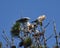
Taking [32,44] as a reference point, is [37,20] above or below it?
above

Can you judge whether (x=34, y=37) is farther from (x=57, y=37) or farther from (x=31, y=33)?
(x=57, y=37)

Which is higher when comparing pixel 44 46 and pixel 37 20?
pixel 37 20

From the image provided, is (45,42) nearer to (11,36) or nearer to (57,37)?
(57,37)

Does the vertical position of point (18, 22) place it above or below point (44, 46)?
above

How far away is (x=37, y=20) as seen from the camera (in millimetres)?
11727

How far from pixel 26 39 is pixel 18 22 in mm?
957

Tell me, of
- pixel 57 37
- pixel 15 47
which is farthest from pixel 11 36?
pixel 57 37

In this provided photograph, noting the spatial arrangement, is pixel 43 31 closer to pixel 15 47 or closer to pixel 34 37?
pixel 34 37

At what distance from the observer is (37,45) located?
1132 centimetres

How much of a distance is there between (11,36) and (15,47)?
0.52 metres

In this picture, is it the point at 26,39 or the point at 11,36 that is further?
the point at 11,36

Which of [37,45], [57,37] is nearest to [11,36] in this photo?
[37,45]

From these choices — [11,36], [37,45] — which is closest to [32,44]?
[37,45]

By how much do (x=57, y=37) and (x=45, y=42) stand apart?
767mm
